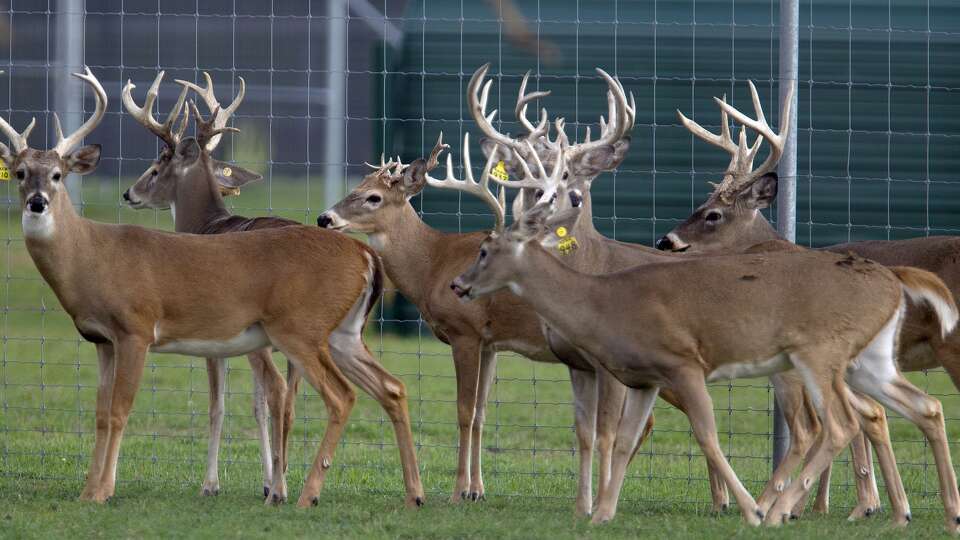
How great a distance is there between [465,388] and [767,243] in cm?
196

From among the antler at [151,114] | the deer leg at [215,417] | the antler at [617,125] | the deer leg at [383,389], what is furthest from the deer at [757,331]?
the antler at [151,114]

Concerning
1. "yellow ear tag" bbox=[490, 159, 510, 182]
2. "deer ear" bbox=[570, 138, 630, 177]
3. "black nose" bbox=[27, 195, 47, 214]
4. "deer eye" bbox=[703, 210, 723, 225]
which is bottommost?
"deer eye" bbox=[703, 210, 723, 225]

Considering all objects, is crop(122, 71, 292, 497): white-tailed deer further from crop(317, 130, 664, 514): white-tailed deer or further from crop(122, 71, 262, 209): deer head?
crop(317, 130, 664, 514): white-tailed deer

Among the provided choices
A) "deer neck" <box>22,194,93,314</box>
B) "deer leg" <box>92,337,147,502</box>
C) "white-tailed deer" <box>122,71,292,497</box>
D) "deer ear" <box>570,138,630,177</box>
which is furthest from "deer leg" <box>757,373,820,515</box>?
"deer neck" <box>22,194,93,314</box>

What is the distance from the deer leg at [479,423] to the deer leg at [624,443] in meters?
1.29

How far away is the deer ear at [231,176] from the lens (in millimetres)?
11352

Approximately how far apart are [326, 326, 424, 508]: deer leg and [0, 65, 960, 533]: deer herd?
0.01 meters

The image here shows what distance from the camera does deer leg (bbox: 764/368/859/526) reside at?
7.73 m

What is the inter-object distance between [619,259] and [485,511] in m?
1.72

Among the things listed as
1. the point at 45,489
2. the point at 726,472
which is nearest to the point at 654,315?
the point at 726,472

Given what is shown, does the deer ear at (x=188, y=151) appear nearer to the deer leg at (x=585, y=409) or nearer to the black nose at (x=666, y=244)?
the black nose at (x=666, y=244)

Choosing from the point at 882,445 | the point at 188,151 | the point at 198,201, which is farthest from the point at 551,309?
the point at 188,151

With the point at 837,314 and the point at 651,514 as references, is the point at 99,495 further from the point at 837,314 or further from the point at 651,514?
the point at 837,314

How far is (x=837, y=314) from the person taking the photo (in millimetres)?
7746
